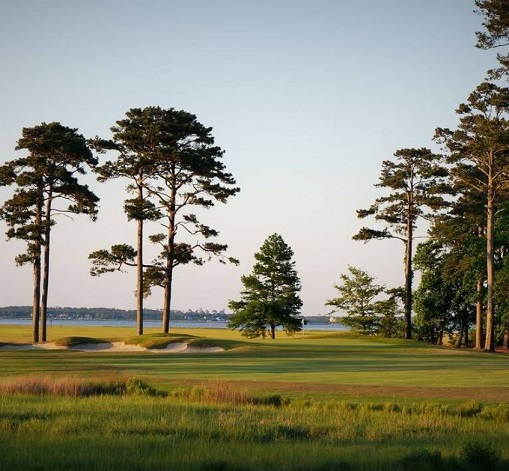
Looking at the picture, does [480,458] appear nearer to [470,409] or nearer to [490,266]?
[470,409]

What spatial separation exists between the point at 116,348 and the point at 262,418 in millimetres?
33188

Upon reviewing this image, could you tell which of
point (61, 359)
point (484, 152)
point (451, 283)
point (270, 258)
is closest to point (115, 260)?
point (61, 359)

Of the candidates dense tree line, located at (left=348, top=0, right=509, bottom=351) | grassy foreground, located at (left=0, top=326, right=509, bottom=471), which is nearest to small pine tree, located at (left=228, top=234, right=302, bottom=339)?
dense tree line, located at (left=348, top=0, right=509, bottom=351)

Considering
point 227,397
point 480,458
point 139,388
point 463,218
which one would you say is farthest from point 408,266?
point 480,458

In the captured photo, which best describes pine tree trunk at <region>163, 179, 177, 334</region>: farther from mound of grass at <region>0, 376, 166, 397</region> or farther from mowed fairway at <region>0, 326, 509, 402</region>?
mound of grass at <region>0, 376, 166, 397</region>

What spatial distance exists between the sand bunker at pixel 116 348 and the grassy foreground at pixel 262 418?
37.0 feet

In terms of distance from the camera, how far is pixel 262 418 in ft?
58.0

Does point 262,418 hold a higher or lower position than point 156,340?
higher

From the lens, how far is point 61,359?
38.3 m

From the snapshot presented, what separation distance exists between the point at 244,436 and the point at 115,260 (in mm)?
38438

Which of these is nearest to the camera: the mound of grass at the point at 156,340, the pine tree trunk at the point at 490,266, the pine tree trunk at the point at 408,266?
the mound of grass at the point at 156,340

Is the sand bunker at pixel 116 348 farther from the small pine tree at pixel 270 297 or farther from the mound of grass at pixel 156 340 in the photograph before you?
the small pine tree at pixel 270 297

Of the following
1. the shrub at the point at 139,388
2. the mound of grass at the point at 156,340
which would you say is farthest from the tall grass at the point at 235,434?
the mound of grass at the point at 156,340

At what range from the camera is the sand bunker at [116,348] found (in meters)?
46.0
